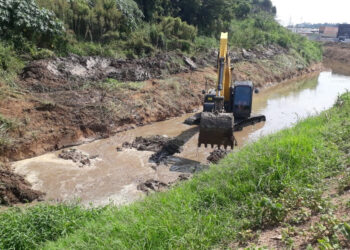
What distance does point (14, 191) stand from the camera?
697cm

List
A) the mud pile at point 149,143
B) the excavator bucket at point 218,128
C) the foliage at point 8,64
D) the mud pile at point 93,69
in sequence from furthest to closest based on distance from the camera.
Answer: the mud pile at point 93,69, the foliage at point 8,64, the mud pile at point 149,143, the excavator bucket at point 218,128

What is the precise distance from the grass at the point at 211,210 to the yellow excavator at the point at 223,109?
8.27 feet

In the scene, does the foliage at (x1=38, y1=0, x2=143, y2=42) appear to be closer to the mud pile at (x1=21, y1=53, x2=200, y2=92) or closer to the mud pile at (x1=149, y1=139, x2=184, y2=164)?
the mud pile at (x1=21, y1=53, x2=200, y2=92)

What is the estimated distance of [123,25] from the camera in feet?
63.9

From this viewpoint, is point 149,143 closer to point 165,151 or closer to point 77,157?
point 165,151

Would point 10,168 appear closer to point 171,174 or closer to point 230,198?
point 171,174

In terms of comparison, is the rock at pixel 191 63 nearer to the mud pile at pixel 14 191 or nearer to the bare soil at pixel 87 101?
the bare soil at pixel 87 101

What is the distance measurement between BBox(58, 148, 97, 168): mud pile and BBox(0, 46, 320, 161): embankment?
0.76 meters

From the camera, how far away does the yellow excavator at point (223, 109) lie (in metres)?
8.54

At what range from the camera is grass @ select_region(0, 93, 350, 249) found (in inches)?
154

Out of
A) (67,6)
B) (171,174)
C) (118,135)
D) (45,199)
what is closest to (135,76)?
(118,135)

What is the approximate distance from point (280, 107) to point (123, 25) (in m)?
11.6

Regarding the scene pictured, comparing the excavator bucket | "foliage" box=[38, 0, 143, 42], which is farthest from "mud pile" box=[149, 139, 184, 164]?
"foliage" box=[38, 0, 143, 42]

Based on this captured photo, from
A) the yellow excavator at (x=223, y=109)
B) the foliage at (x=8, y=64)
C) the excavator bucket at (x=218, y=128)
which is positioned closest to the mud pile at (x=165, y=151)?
the yellow excavator at (x=223, y=109)
